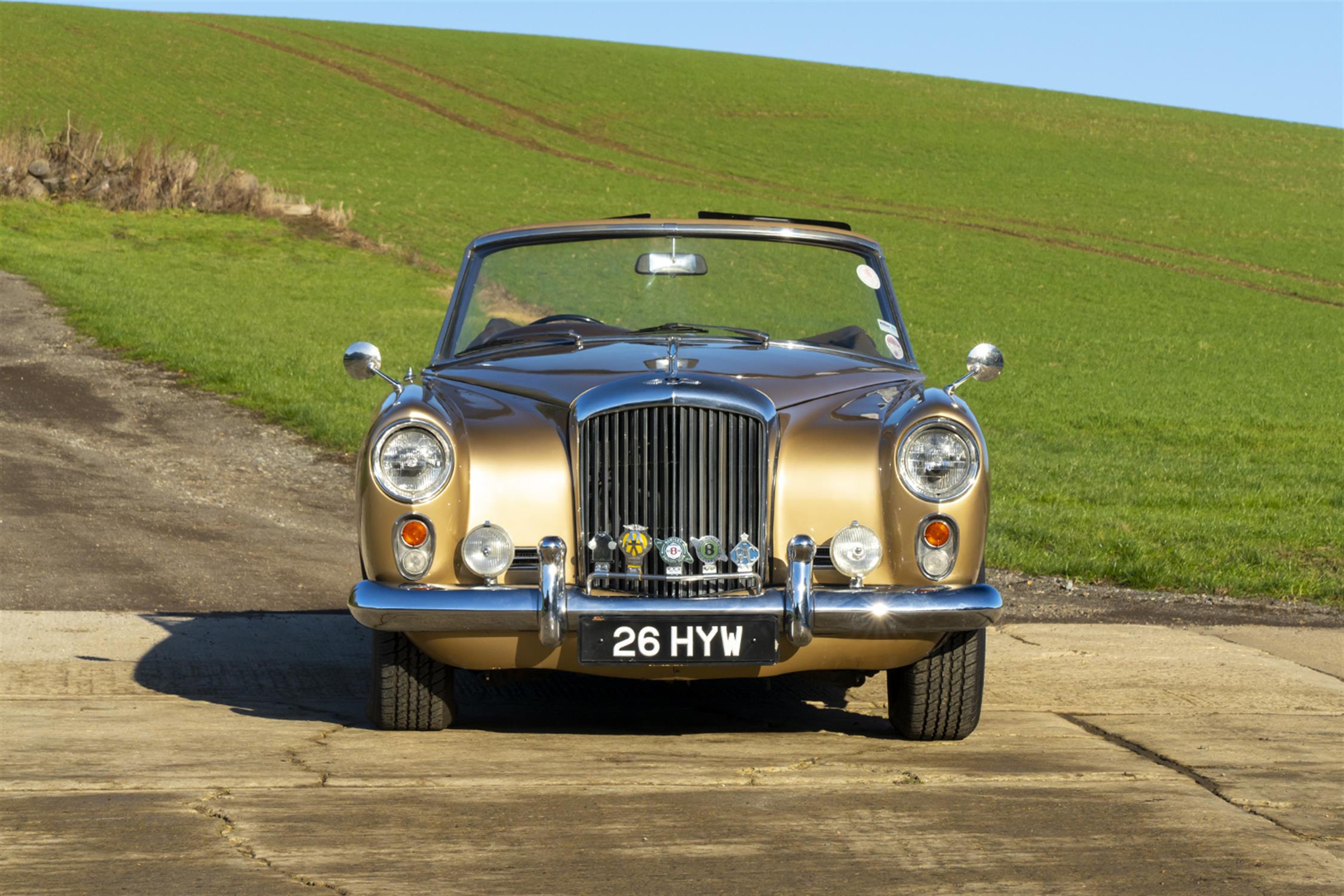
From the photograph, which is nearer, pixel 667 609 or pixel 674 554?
pixel 667 609

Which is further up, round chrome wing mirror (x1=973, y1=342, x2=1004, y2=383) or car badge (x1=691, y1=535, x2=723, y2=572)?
round chrome wing mirror (x1=973, y1=342, x2=1004, y2=383)

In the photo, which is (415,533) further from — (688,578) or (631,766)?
(631,766)

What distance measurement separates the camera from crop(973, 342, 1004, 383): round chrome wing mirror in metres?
5.58

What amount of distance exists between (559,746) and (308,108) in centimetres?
5035

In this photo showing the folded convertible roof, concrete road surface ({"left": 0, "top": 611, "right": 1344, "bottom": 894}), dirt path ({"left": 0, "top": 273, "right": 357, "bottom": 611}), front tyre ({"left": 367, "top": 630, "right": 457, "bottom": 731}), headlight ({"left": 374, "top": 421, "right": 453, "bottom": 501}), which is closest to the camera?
concrete road surface ({"left": 0, "top": 611, "right": 1344, "bottom": 894})

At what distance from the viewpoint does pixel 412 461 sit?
4.68m

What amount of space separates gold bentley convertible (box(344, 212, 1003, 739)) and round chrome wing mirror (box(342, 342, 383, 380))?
46 cm

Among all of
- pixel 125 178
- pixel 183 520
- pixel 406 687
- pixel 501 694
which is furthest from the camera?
pixel 125 178

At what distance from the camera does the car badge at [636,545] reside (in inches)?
180

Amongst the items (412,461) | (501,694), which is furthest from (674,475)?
(501,694)

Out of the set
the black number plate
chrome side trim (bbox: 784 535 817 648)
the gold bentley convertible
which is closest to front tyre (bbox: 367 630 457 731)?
the gold bentley convertible

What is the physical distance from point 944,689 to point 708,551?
0.96 m

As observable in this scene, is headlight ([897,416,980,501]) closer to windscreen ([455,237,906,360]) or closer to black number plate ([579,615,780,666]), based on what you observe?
black number plate ([579,615,780,666])

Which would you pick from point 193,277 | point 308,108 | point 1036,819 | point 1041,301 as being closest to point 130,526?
point 1036,819
